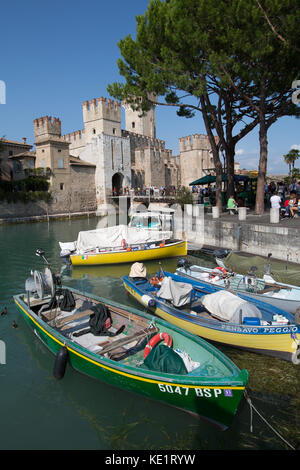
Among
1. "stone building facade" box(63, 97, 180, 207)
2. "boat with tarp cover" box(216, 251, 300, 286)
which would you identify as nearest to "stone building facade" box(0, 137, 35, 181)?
"stone building facade" box(63, 97, 180, 207)

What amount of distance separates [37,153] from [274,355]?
35.5m

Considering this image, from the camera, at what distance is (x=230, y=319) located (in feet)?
21.2

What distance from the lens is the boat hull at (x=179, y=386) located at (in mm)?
4102

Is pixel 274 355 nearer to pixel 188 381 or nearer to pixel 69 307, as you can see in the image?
pixel 188 381

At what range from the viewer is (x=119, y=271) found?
13438 millimetres

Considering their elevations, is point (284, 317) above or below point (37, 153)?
below

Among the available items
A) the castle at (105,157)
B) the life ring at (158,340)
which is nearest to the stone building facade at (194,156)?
the castle at (105,157)

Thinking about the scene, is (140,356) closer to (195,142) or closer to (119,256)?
(119,256)

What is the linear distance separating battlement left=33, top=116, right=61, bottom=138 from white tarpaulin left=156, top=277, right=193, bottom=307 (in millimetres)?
38561

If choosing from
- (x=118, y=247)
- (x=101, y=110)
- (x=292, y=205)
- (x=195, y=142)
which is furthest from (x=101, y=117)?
(x=292, y=205)

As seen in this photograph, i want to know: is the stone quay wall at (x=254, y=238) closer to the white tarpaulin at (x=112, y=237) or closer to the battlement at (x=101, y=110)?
the white tarpaulin at (x=112, y=237)

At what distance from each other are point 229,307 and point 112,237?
29.9 feet

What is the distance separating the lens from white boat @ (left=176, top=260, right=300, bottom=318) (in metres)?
7.43
